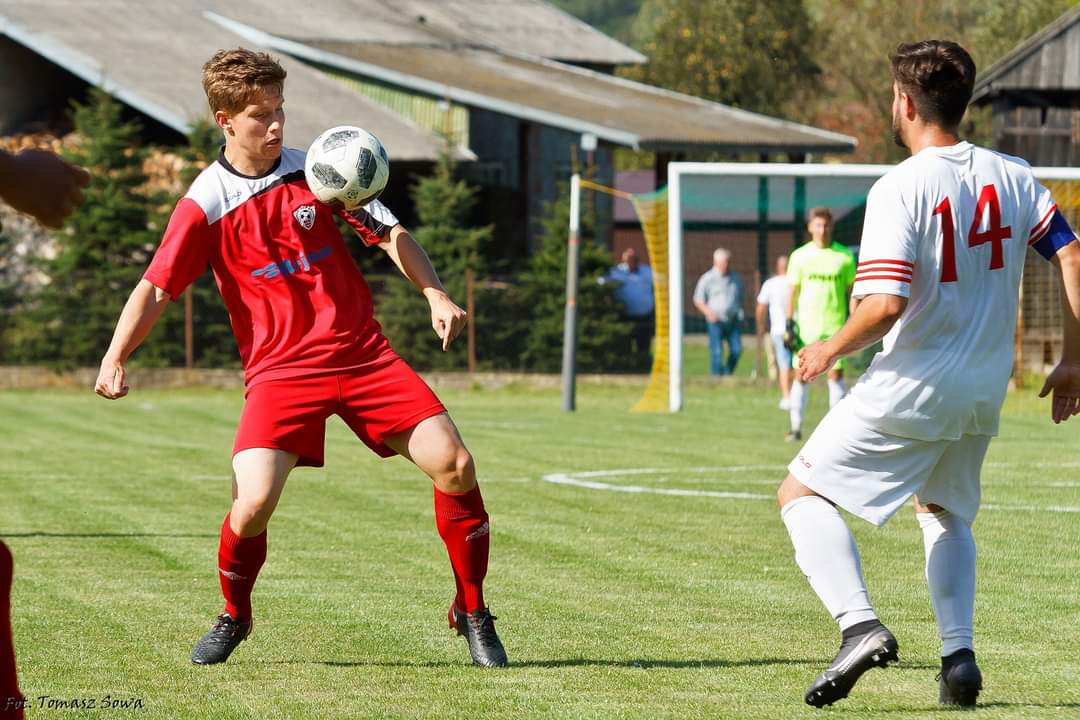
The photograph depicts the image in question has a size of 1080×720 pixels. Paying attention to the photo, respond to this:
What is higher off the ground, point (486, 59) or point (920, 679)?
point (486, 59)

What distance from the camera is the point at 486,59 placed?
1451 inches

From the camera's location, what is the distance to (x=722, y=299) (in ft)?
82.7

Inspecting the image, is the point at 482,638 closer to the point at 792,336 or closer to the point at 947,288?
the point at 947,288

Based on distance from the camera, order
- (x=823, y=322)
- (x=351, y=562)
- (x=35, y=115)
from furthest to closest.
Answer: (x=35, y=115) < (x=823, y=322) < (x=351, y=562)

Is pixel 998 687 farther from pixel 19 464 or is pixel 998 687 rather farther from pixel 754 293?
pixel 754 293

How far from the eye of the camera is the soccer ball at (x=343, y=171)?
6.47 meters

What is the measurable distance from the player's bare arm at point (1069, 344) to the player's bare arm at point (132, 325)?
2.96 metres

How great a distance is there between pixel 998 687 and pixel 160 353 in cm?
2331

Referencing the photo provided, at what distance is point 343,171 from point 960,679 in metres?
2.70

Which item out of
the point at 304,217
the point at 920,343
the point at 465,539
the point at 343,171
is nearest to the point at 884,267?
the point at 920,343

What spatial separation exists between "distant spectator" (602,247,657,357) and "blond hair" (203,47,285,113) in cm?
2121

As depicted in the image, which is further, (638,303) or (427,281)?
(638,303)

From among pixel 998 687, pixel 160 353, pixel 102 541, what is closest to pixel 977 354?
pixel 998 687

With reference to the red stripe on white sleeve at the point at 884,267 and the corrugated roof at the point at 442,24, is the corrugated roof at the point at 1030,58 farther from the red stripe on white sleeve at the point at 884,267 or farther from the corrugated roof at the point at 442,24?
the red stripe on white sleeve at the point at 884,267
